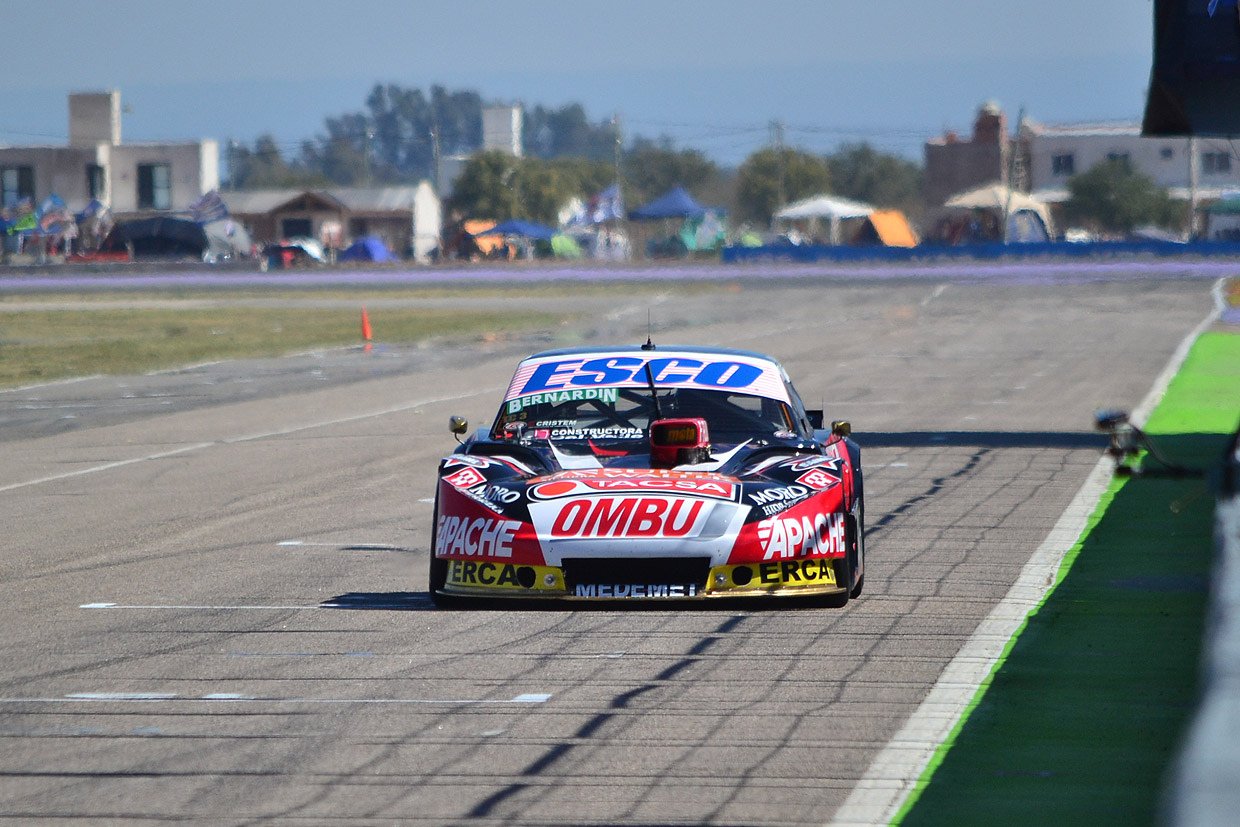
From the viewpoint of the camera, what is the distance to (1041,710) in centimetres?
662

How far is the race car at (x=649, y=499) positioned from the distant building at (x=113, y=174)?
93.2 meters

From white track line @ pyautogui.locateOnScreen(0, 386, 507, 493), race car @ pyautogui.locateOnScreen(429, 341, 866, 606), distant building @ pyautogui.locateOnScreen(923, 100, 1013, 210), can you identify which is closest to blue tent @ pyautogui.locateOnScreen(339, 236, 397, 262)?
distant building @ pyautogui.locateOnScreen(923, 100, 1013, 210)

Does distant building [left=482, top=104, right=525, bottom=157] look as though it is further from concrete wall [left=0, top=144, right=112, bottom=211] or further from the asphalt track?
the asphalt track

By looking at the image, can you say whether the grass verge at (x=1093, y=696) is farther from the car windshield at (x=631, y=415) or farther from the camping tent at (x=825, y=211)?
the camping tent at (x=825, y=211)

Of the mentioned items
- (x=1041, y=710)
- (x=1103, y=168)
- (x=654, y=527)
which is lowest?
(x=1041, y=710)

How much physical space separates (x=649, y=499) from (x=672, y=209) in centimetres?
7534

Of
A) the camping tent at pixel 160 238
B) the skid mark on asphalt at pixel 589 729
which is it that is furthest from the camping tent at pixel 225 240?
the skid mark on asphalt at pixel 589 729

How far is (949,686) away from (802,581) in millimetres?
927

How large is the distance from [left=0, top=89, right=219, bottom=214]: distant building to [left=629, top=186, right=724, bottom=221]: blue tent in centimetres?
2990

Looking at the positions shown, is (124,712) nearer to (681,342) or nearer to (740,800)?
(740,800)

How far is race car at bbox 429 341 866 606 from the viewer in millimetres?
7418

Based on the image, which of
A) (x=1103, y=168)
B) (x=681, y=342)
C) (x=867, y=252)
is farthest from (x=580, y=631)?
(x=1103, y=168)

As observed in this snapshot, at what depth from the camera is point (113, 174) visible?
98.4 meters

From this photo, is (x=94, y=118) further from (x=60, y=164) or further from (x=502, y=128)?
(x=502, y=128)
